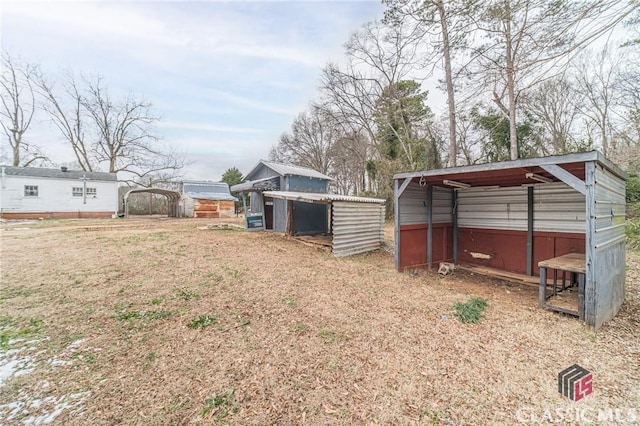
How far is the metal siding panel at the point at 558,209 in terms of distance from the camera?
17.1ft

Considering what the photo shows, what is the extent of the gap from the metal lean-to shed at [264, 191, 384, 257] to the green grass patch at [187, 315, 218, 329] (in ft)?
15.3

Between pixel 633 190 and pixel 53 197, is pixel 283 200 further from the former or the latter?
pixel 53 197

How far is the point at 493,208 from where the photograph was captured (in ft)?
21.3

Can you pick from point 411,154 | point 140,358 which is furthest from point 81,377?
point 411,154

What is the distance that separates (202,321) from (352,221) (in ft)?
18.7

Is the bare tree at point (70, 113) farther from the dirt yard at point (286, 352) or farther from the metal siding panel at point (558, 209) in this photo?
the metal siding panel at point (558, 209)

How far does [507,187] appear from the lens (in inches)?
244

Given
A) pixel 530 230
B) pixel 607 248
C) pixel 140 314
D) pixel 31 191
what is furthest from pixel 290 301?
pixel 31 191

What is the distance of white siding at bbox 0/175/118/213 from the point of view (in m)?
15.7

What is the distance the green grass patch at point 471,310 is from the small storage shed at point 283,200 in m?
7.92

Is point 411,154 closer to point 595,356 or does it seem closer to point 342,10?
point 342,10

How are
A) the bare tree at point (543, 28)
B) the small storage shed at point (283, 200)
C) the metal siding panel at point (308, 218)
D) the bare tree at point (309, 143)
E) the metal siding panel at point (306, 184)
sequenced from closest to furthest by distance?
1. the bare tree at point (543, 28)
2. the metal siding panel at point (308, 218)
3. the small storage shed at point (283, 200)
4. the metal siding panel at point (306, 184)
5. the bare tree at point (309, 143)

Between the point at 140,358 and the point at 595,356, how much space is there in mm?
4823

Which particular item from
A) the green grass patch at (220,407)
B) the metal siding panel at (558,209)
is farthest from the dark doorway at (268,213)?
the green grass patch at (220,407)
